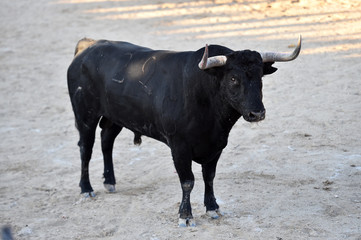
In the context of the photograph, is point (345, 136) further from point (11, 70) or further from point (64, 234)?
point (11, 70)

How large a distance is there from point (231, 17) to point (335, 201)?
321 inches

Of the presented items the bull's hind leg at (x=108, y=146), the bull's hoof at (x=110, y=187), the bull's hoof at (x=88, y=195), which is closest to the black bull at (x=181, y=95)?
the bull's hind leg at (x=108, y=146)

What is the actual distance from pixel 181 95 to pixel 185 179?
2.65 feet

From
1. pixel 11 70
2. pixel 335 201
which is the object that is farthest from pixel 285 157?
pixel 11 70

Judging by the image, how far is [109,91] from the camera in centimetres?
696

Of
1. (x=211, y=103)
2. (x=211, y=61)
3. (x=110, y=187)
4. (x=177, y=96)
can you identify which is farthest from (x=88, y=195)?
(x=211, y=61)

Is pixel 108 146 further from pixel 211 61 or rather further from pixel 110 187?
pixel 211 61

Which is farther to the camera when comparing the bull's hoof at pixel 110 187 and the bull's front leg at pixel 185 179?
the bull's hoof at pixel 110 187

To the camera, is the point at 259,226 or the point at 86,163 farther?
the point at 86,163

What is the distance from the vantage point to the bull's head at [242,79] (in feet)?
18.5

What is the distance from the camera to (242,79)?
5.73 meters

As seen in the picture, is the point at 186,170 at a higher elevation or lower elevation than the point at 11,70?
higher

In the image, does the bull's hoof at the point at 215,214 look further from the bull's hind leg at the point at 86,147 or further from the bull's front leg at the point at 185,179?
the bull's hind leg at the point at 86,147

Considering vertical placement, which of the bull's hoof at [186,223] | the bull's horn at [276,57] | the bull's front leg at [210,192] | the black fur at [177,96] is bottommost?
the bull's hoof at [186,223]
